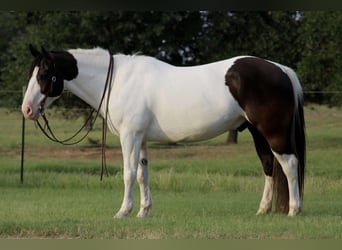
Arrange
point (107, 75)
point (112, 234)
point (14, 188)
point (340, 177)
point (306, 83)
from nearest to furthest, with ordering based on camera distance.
A: point (112, 234)
point (107, 75)
point (14, 188)
point (340, 177)
point (306, 83)

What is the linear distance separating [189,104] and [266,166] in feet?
4.50

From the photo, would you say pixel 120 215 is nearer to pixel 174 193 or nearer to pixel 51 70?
pixel 51 70

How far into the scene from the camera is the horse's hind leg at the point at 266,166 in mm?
9305

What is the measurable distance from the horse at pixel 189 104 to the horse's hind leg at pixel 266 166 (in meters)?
0.03

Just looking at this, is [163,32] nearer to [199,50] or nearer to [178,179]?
[199,50]

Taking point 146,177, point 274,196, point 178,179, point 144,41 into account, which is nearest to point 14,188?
point 178,179

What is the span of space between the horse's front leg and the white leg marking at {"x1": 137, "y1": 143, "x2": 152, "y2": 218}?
155mm

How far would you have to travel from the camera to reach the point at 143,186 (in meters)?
9.25

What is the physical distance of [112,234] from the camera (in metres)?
7.25

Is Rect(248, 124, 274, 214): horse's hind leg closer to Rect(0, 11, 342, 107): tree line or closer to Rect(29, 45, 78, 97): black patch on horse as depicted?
Rect(29, 45, 78, 97): black patch on horse

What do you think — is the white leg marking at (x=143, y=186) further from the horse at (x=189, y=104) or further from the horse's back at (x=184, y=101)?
the horse's back at (x=184, y=101)

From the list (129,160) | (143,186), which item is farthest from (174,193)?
(129,160)

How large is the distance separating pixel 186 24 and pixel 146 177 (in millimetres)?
15708

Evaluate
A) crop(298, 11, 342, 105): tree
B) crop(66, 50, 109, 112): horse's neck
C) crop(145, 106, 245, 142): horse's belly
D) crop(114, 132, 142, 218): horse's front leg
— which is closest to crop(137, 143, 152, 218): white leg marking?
crop(114, 132, 142, 218): horse's front leg
